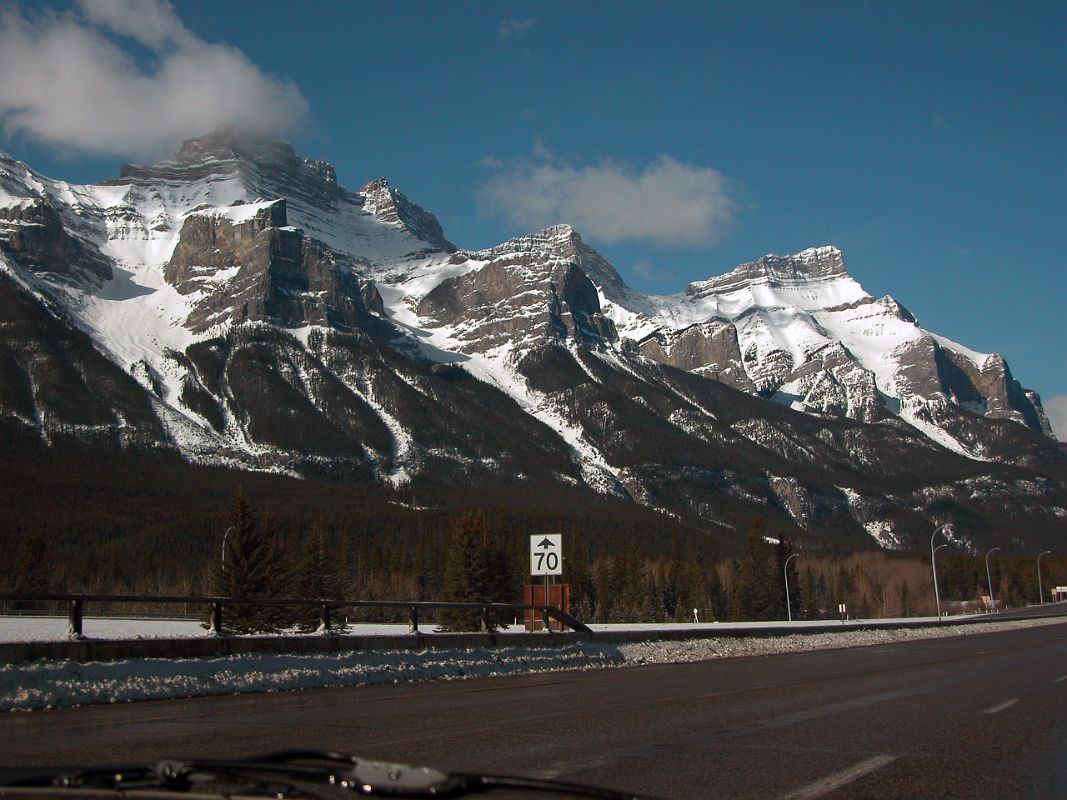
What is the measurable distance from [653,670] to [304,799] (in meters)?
21.1

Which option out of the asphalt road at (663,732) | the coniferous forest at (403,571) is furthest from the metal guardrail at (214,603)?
the coniferous forest at (403,571)

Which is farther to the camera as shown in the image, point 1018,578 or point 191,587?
point 1018,578

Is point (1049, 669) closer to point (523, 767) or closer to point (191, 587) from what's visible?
point (523, 767)

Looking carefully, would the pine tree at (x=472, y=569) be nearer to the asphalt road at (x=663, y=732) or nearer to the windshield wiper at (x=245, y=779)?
the asphalt road at (x=663, y=732)

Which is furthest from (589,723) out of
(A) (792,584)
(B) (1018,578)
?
(B) (1018,578)

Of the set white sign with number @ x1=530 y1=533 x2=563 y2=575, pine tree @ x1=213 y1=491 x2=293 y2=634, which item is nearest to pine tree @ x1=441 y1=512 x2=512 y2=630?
pine tree @ x1=213 y1=491 x2=293 y2=634

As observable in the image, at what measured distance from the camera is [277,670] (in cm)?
1933

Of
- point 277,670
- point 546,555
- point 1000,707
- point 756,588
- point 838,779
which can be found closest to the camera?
point 838,779

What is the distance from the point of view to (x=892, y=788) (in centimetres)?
903

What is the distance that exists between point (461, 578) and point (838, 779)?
6542cm

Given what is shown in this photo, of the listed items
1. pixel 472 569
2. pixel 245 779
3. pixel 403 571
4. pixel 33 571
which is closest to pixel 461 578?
pixel 472 569

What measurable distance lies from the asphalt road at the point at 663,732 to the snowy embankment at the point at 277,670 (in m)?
0.72

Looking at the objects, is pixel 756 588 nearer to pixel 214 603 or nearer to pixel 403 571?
pixel 403 571

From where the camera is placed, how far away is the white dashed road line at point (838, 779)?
8695 millimetres
